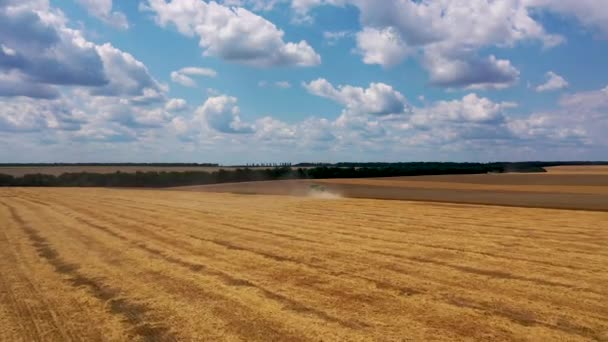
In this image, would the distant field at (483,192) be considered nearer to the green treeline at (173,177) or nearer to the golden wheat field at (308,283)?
the green treeline at (173,177)

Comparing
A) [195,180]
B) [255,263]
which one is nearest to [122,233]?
[255,263]

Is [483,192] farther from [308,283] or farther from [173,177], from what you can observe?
[173,177]

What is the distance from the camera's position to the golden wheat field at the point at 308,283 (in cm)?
744

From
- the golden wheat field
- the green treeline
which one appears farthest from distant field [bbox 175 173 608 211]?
the golden wheat field

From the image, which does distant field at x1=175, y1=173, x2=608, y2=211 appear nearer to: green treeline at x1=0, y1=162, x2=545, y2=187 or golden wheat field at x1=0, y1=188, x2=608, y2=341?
green treeline at x1=0, y1=162, x2=545, y2=187

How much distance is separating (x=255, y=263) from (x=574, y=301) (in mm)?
6909

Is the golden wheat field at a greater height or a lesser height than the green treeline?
lesser

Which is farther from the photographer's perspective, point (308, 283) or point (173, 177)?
point (173, 177)

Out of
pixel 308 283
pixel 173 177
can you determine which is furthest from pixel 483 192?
pixel 173 177

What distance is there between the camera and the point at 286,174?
79000 millimetres

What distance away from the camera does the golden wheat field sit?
744 centimetres

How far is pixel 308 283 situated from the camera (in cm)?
1018

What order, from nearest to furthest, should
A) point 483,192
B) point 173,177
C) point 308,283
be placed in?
1. point 308,283
2. point 483,192
3. point 173,177

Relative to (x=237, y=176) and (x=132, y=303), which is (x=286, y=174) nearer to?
(x=237, y=176)
